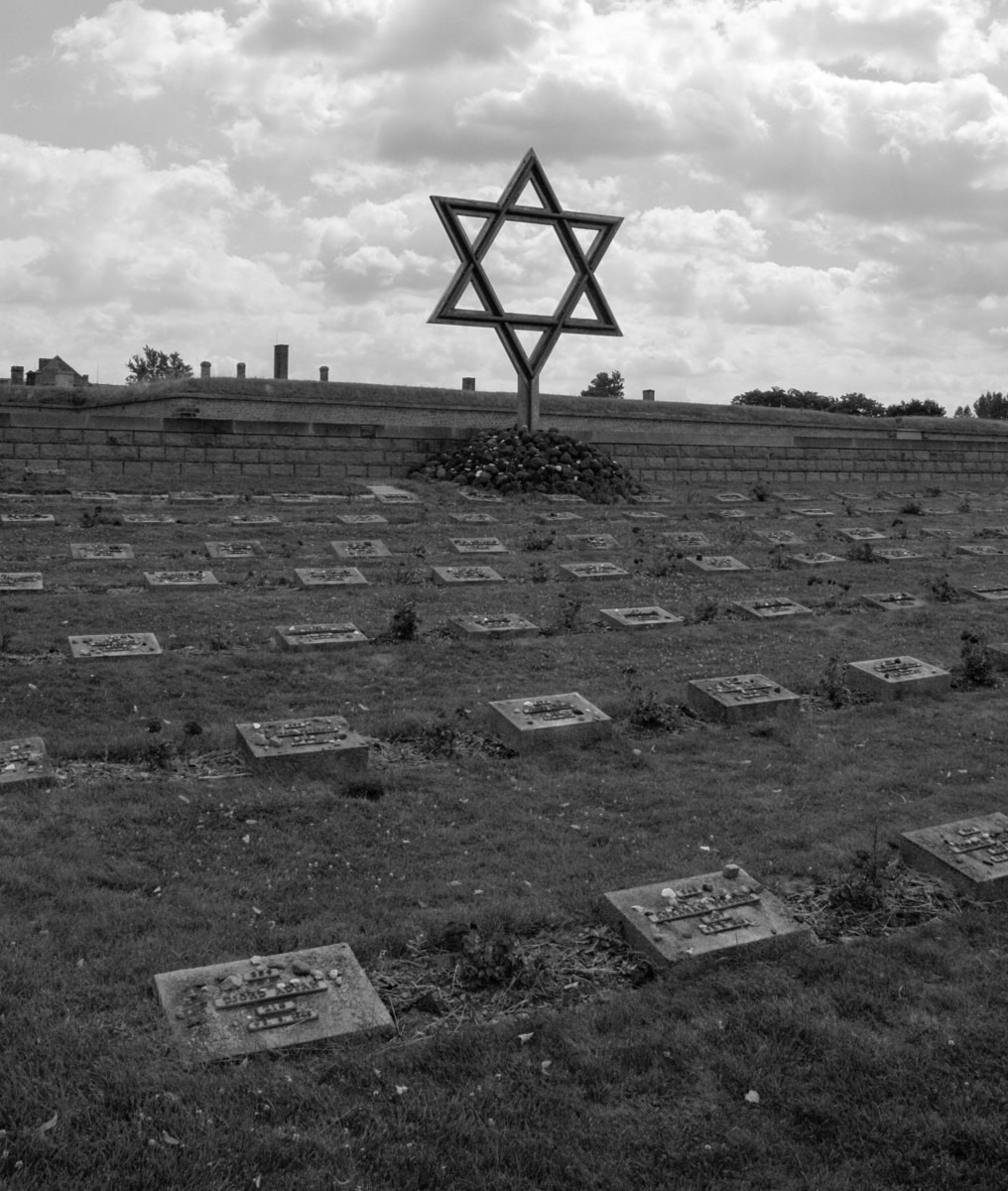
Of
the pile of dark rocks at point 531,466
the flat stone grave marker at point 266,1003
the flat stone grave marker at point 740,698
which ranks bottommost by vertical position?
the flat stone grave marker at point 266,1003

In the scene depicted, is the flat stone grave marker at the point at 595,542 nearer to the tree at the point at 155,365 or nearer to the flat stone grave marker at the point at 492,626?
the flat stone grave marker at the point at 492,626

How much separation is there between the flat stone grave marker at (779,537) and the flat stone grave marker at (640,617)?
4541mm

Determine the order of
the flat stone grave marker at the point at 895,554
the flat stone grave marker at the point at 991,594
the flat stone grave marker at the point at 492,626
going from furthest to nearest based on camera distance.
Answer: the flat stone grave marker at the point at 895,554, the flat stone grave marker at the point at 991,594, the flat stone grave marker at the point at 492,626

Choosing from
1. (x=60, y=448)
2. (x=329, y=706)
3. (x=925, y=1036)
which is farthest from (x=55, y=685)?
(x=60, y=448)

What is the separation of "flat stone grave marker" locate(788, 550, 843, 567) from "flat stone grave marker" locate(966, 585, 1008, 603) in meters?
1.68

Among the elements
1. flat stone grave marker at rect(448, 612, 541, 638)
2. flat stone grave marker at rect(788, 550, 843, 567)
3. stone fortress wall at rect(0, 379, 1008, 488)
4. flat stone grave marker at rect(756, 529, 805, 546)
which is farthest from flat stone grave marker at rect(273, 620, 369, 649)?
stone fortress wall at rect(0, 379, 1008, 488)

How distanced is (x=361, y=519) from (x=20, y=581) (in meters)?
4.78

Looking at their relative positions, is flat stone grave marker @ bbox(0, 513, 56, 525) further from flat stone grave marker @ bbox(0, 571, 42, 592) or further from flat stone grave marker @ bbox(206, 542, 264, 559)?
flat stone grave marker @ bbox(0, 571, 42, 592)

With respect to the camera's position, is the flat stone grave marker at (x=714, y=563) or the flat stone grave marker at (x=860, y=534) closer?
the flat stone grave marker at (x=714, y=563)

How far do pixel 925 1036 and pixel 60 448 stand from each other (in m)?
14.1

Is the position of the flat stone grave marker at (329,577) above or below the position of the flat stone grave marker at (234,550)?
below

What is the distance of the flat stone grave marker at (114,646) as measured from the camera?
7.32m

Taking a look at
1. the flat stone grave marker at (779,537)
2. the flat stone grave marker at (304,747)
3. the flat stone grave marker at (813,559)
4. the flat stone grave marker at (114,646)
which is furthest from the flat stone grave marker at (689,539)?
the flat stone grave marker at (304,747)

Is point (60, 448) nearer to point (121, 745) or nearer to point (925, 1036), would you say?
point (121, 745)
